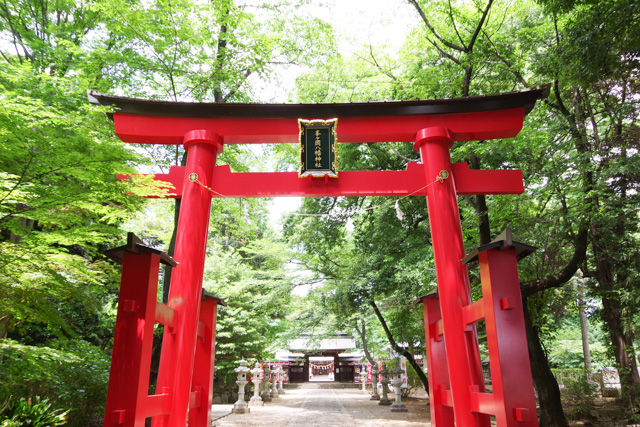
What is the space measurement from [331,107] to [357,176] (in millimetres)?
1154

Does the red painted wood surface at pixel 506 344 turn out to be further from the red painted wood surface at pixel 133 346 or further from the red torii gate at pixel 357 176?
the red painted wood surface at pixel 133 346

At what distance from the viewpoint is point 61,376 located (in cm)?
713

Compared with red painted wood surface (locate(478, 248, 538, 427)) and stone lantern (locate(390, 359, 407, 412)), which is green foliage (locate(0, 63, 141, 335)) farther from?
stone lantern (locate(390, 359, 407, 412))

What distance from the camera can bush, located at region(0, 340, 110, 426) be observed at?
595cm

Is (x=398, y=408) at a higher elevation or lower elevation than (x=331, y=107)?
lower

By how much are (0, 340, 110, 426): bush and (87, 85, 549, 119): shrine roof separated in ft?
12.4

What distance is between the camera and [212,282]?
1547 cm

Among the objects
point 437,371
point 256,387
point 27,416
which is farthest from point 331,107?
point 256,387

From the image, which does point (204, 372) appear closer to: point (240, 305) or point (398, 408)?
point (240, 305)

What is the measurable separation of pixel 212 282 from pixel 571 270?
12.1 m

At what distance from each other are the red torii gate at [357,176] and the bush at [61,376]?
2.47 metres

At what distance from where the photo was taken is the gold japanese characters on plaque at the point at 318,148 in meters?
5.78

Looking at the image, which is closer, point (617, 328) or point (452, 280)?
point (452, 280)

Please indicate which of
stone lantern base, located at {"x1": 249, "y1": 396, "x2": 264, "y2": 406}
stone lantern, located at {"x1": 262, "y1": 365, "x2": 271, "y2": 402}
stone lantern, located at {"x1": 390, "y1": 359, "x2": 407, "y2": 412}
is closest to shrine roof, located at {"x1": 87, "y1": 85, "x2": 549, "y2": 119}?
stone lantern, located at {"x1": 390, "y1": 359, "x2": 407, "y2": 412}
